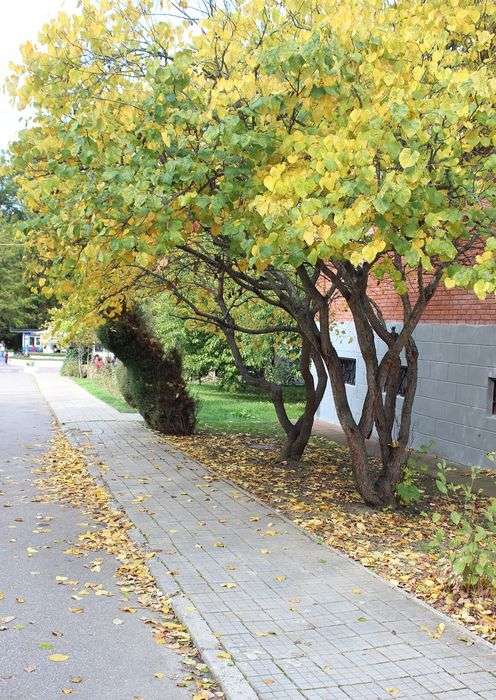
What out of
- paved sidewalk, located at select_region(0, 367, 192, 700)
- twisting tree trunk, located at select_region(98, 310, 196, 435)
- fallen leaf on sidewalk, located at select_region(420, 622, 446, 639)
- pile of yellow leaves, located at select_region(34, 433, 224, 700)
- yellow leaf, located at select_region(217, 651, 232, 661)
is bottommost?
paved sidewalk, located at select_region(0, 367, 192, 700)

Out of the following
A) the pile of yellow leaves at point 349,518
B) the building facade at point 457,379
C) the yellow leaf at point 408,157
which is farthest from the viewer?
the building facade at point 457,379

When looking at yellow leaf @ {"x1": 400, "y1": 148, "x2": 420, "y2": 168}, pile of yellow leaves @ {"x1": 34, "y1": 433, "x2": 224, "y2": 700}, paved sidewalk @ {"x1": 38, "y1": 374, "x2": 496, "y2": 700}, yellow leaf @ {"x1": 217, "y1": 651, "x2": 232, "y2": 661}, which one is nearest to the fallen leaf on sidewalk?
paved sidewalk @ {"x1": 38, "y1": 374, "x2": 496, "y2": 700}

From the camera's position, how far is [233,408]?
21.5 meters

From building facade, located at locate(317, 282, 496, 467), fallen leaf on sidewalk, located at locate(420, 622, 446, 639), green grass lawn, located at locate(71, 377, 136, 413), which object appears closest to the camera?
fallen leaf on sidewalk, located at locate(420, 622, 446, 639)

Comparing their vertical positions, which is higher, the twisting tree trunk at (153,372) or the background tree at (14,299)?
the background tree at (14,299)

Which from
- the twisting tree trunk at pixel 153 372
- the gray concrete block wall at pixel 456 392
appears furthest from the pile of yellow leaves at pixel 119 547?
the gray concrete block wall at pixel 456 392

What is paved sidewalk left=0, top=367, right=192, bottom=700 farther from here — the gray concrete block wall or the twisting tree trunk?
the twisting tree trunk

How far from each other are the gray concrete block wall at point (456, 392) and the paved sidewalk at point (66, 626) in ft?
20.2

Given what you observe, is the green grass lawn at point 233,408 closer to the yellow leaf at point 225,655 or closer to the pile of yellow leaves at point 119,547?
the pile of yellow leaves at point 119,547

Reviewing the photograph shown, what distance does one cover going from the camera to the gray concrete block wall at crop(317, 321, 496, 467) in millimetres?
11492

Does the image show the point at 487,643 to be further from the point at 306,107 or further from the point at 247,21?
the point at 247,21

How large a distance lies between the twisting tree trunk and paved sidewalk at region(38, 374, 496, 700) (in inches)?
243

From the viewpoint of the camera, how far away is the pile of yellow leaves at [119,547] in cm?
427

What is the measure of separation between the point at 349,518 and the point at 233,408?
13693 millimetres
